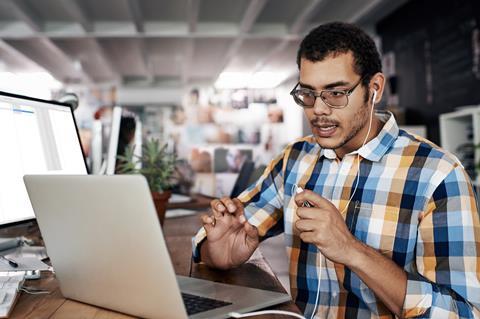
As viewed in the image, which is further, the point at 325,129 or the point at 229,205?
the point at 325,129

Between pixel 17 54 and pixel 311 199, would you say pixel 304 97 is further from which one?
pixel 17 54

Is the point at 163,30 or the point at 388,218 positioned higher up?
the point at 163,30

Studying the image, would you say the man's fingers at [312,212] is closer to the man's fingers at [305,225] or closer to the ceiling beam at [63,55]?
the man's fingers at [305,225]

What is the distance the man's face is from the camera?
1.19m

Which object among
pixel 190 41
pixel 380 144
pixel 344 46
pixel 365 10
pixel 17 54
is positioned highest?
pixel 17 54

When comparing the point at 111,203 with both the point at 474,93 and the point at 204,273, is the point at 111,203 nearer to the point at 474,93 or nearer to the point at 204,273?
the point at 204,273

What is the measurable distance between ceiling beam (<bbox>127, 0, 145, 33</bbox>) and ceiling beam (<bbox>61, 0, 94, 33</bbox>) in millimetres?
568

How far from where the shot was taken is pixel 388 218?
44.4 inches

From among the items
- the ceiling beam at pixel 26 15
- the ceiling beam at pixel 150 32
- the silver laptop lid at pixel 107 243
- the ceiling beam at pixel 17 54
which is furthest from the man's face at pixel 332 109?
the ceiling beam at pixel 17 54

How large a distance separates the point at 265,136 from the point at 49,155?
2696mm

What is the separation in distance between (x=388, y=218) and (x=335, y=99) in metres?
0.30

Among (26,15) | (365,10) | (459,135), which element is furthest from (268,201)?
(26,15)

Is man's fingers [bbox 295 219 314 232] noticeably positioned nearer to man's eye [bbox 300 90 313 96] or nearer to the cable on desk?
the cable on desk

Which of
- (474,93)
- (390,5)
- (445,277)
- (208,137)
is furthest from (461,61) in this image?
(445,277)
